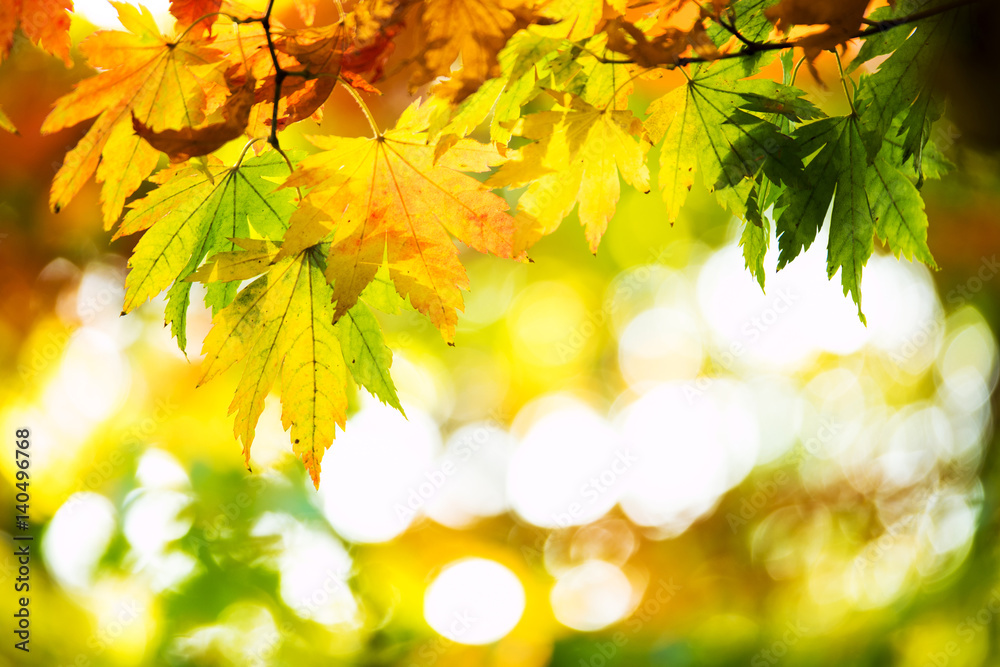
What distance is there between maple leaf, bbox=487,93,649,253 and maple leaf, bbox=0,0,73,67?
2.75 feet

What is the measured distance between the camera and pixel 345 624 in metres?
4.36

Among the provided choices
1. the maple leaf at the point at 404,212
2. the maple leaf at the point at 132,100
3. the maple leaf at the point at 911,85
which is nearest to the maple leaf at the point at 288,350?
the maple leaf at the point at 404,212

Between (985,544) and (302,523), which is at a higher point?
(302,523)

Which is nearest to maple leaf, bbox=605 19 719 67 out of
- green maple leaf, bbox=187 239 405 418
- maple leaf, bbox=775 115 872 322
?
maple leaf, bbox=775 115 872 322

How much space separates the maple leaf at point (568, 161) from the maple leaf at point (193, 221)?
0.45 m

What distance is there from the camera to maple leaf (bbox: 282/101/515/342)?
0.89 meters

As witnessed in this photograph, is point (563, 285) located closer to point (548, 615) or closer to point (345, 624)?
point (548, 615)

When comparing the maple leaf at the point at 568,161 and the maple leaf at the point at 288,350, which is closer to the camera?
the maple leaf at the point at 568,161

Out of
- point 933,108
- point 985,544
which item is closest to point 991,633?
point 985,544

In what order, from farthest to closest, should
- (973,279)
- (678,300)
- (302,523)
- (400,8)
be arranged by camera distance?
(678,300)
(973,279)
(302,523)
(400,8)

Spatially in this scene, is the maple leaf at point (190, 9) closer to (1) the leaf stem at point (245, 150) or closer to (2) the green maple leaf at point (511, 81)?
(1) the leaf stem at point (245, 150)

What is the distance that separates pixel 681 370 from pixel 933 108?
8.45 m

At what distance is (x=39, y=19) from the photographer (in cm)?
103

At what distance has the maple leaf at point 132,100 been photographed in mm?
928
